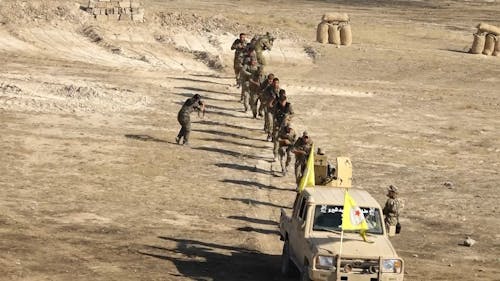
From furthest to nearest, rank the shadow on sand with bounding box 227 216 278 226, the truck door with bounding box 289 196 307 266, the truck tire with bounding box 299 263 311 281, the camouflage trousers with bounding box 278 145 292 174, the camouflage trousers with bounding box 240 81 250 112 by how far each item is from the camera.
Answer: the camouflage trousers with bounding box 240 81 250 112 < the camouflage trousers with bounding box 278 145 292 174 < the shadow on sand with bounding box 227 216 278 226 < the truck door with bounding box 289 196 307 266 < the truck tire with bounding box 299 263 311 281

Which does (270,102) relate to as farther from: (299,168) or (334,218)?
(334,218)

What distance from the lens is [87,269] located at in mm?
21703

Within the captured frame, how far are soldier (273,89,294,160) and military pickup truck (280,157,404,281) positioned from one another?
9.00 m

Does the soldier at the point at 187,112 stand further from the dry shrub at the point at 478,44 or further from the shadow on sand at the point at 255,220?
the dry shrub at the point at 478,44

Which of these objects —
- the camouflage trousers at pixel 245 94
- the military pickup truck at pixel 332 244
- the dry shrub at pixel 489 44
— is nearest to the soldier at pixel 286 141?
the military pickup truck at pixel 332 244

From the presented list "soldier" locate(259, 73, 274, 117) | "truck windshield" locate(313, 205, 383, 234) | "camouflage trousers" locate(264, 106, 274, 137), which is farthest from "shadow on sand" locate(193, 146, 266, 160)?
"truck windshield" locate(313, 205, 383, 234)

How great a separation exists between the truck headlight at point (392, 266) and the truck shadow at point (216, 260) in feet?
9.83

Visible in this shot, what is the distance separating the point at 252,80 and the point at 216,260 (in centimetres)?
1548

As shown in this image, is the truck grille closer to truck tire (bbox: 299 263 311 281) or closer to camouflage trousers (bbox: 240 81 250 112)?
truck tire (bbox: 299 263 311 281)

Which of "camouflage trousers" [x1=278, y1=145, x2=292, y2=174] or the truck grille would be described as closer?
the truck grille

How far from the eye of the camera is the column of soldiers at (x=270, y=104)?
2845cm

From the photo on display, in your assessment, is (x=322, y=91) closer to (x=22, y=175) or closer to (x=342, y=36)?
(x=342, y=36)

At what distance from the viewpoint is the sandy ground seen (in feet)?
78.0

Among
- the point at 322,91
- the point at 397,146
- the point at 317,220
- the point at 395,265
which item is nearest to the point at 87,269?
the point at 317,220
